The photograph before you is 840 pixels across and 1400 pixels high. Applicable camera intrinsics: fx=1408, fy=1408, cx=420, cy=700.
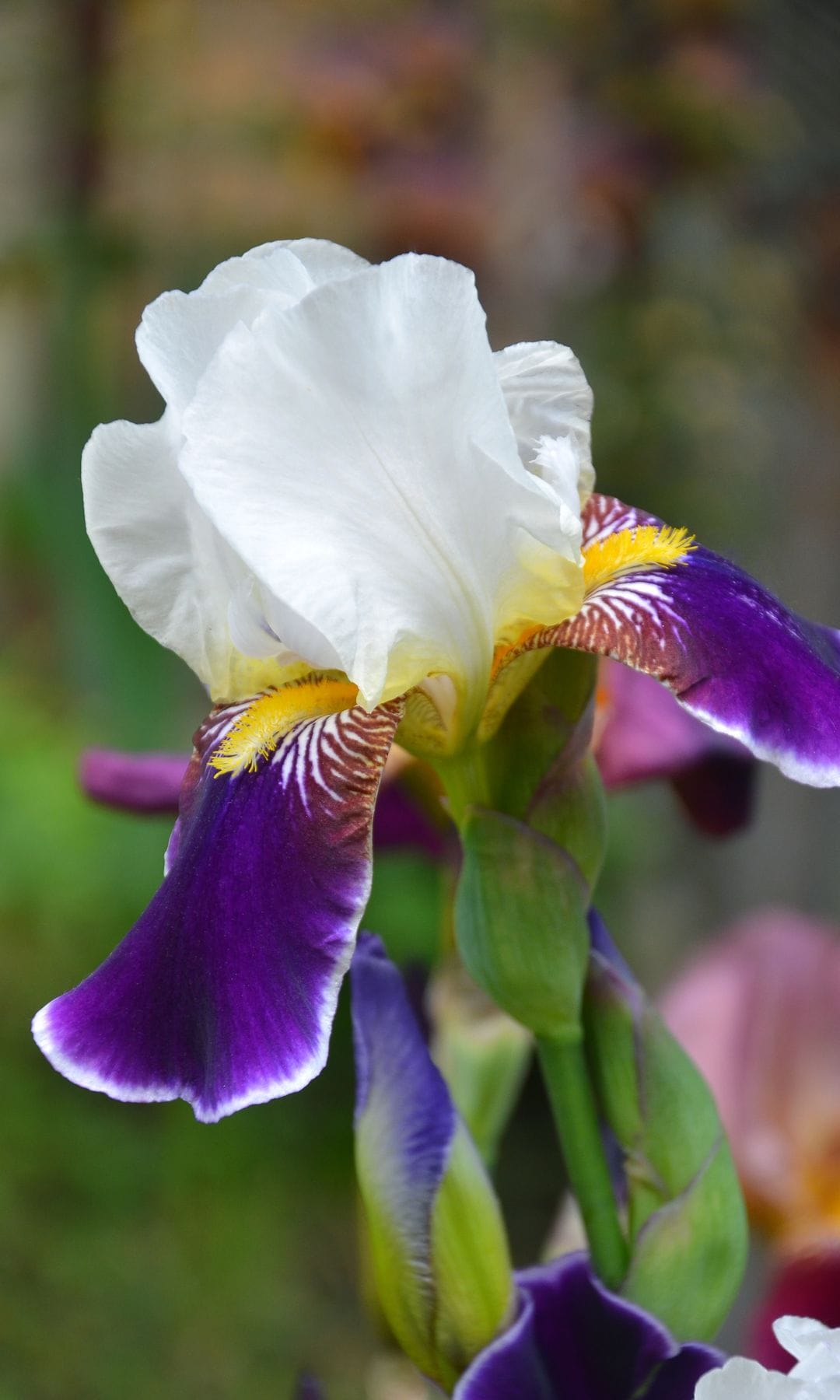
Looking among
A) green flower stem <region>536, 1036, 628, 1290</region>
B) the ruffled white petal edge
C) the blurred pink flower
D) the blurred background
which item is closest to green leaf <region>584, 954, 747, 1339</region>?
green flower stem <region>536, 1036, 628, 1290</region>

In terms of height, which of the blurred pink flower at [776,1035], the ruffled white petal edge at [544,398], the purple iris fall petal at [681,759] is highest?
the ruffled white petal edge at [544,398]

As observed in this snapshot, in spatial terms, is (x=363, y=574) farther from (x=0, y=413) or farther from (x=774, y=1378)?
(x=0, y=413)

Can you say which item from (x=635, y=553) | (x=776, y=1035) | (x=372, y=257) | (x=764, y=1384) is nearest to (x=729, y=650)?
(x=635, y=553)

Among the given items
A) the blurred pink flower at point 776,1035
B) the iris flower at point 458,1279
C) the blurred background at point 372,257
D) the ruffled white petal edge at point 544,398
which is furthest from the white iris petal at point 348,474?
the blurred background at point 372,257

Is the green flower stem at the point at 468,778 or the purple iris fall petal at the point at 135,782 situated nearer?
the green flower stem at the point at 468,778

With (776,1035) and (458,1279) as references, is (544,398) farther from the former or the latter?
(776,1035)

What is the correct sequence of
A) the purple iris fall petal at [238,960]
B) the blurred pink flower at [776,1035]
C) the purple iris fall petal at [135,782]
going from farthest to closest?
the blurred pink flower at [776,1035] < the purple iris fall petal at [135,782] < the purple iris fall petal at [238,960]

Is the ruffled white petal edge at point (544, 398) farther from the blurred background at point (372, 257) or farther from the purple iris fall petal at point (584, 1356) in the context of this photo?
the blurred background at point (372, 257)
